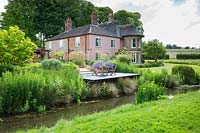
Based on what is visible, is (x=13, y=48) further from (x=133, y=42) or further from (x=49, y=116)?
(x=133, y=42)

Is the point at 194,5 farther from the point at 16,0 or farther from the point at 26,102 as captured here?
the point at 16,0

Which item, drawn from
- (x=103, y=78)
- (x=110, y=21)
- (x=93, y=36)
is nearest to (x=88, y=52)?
(x=93, y=36)

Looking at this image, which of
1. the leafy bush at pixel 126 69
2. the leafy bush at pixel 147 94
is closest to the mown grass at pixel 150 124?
the leafy bush at pixel 147 94

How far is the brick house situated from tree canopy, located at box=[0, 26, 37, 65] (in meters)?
19.4

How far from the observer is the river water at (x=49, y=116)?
11723 mm

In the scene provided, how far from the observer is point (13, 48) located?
71.0 ft

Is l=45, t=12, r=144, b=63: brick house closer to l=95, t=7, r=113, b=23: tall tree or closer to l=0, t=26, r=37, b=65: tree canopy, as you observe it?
l=95, t=7, r=113, b=23: tall tree

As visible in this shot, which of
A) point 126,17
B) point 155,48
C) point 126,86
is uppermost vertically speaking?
point 126,17

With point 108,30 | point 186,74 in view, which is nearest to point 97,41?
point 108,30

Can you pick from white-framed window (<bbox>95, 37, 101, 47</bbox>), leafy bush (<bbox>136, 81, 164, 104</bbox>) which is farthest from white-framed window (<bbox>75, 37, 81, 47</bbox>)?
leafy bush (<bbox>136, 81, 164, 104</bbox>)

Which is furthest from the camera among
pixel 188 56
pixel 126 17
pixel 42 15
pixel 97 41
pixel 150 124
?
pixel 126 17

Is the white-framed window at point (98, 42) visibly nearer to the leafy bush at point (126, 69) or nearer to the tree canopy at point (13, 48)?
the leafy bush at point (126, 69)

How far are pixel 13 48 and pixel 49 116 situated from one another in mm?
9757

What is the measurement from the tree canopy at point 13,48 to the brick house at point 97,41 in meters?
19.4
